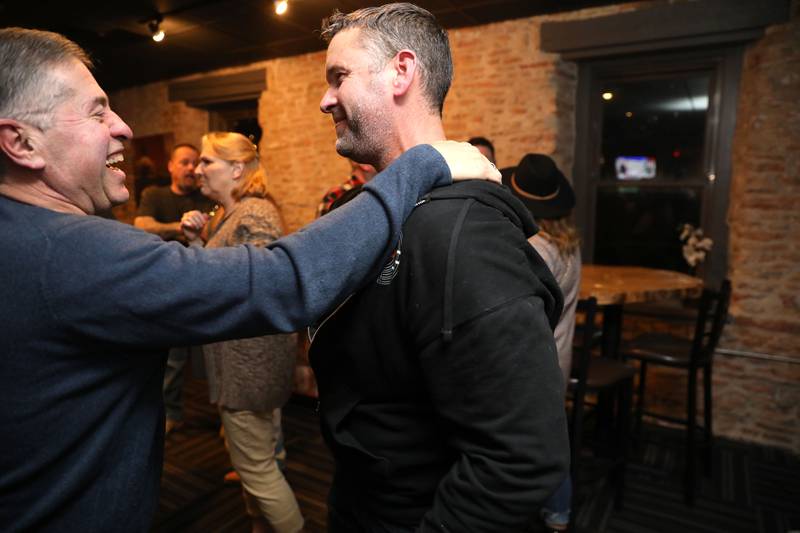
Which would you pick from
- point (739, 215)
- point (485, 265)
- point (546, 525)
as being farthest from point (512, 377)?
point (739, 215)

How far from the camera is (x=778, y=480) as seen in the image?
313 cm

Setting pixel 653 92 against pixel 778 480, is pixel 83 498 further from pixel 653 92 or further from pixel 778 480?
pixel 653 92

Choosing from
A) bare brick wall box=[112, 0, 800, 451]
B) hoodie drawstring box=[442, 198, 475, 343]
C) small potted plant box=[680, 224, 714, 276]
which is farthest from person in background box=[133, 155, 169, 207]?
hoodie drawstring box=[442, 198, 475, 343]

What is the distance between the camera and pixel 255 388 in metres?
2.22

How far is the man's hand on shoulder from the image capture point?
1.02 meters

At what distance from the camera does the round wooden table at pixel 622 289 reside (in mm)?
2684

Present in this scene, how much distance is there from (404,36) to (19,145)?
2.57 feet

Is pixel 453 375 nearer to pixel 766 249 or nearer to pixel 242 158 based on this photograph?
pixel 242 158

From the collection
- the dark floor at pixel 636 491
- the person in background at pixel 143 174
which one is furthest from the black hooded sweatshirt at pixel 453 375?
Answer: the person in background at pixel 143 174

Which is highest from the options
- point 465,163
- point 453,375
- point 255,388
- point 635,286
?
point 465,163

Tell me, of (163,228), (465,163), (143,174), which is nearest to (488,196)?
(465,163)

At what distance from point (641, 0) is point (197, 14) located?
11.8 feet

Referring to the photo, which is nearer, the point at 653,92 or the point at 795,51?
the point at 795,51

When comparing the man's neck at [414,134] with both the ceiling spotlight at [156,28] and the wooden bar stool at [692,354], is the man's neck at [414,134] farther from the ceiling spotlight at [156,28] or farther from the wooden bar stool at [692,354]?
the ceiling spotlight at [156,28]
